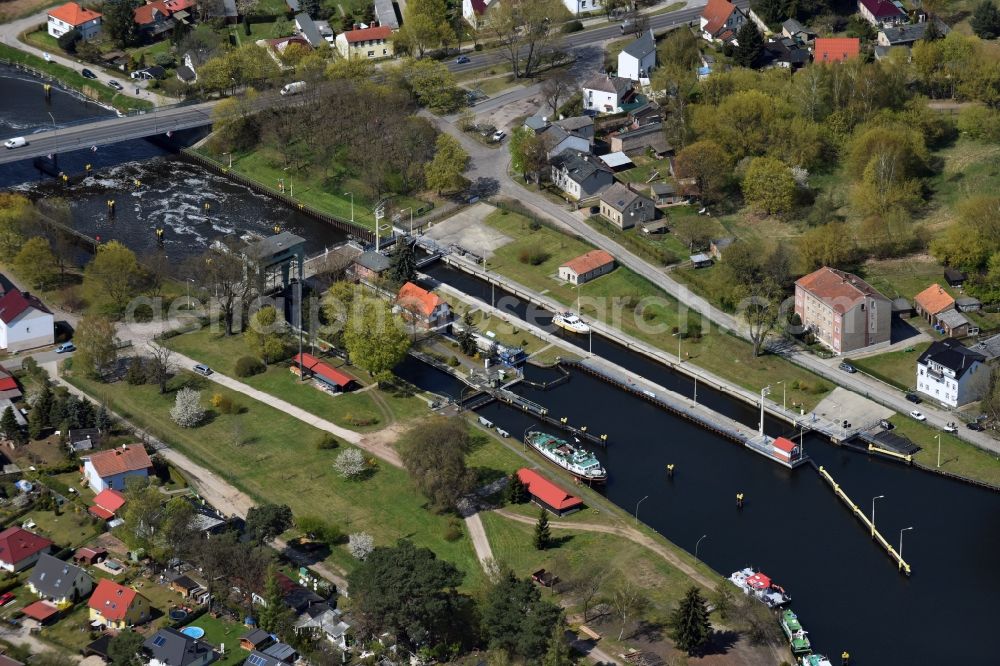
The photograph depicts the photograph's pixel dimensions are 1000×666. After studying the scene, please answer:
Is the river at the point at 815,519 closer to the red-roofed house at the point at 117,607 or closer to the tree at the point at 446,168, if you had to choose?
the tree at the point at 446,168

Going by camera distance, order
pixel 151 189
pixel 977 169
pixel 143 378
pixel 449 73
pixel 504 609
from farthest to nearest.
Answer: pixel 449 73, pixel 151 189, pixel 977 169, pixel 143 378, pixel 504 609

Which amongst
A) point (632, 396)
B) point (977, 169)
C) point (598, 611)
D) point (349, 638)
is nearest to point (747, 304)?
point (632, 396)

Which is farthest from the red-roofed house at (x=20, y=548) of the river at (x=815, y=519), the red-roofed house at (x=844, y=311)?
the red-roofed house at (x=844, y=311)

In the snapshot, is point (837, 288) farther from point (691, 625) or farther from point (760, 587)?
point (691, 625)

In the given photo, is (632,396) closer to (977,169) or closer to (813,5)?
(977,169)

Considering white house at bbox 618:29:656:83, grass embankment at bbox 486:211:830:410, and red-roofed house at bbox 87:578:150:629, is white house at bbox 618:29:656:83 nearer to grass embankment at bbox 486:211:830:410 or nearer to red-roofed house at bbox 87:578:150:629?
grass embankment at bbox 486:211:830:410

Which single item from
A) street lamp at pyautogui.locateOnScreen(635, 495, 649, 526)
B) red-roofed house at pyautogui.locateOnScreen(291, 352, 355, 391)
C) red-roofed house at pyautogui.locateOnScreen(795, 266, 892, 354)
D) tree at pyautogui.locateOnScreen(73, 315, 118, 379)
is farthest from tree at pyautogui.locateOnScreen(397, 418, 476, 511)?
red-roofed house at pyautogui.locateOnScreen(795, 266, 892, 354)
